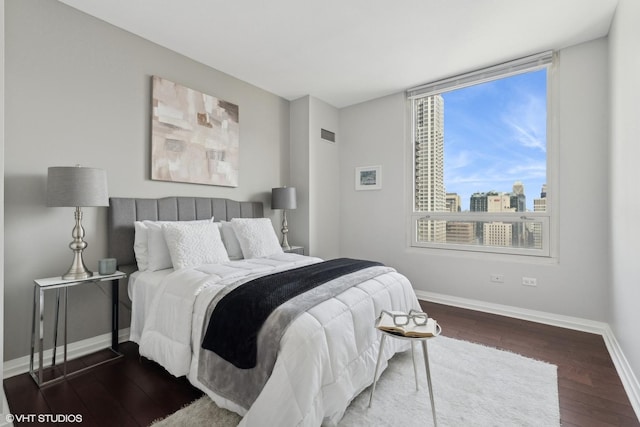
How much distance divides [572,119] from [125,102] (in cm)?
432

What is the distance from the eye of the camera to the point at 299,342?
4.74ft

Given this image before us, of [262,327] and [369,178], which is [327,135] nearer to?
[369,178]

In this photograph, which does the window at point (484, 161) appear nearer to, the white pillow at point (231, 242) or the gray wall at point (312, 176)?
the gray wall at point (312, 176)

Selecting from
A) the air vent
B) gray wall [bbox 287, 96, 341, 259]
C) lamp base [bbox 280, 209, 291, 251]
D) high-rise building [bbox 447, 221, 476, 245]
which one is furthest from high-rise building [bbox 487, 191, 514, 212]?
lamp base [bbox 280, 209, 291, 251]

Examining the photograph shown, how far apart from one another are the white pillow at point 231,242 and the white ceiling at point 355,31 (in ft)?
6.13

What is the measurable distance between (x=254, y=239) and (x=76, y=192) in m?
1.46

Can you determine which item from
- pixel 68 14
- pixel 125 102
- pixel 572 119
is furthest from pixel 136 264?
pixel 572 119

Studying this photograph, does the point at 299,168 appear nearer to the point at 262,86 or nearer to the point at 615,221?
the point at 262,86

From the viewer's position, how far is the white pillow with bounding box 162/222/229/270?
94.7 inches

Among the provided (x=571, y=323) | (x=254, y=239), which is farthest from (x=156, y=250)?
(x=571, y=323)

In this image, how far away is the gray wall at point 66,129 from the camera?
2141mm

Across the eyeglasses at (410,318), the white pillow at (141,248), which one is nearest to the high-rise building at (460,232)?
the eyeglasses at (410,318)

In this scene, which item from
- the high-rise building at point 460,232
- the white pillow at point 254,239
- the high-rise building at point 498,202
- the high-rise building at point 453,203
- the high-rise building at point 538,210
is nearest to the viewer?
the white pillow at point 254,239

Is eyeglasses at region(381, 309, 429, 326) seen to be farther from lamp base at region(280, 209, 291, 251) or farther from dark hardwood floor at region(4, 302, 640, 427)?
lamp base at region(280, 209, 291, 251)
